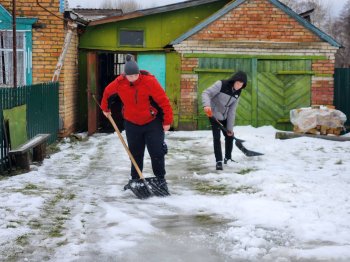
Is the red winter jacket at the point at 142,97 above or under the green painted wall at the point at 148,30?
under

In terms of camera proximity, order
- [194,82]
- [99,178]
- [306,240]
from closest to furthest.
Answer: [306,240], [99,178], [194,82]

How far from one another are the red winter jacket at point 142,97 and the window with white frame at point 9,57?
645 centimetres

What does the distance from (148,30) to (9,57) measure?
155 inches

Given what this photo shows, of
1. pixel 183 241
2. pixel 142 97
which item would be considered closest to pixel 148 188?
pixel 142 97

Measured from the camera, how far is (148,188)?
6.64 m

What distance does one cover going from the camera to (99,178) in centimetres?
802

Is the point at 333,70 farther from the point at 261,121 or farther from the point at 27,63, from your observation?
the point at 27,63

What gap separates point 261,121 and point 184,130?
6.96ft

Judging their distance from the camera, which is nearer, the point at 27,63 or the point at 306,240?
the point at 306,240

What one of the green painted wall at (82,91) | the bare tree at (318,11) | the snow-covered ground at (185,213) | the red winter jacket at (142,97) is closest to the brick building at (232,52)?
the green painted wall at (82,91)

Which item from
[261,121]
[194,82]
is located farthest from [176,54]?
[261,121]

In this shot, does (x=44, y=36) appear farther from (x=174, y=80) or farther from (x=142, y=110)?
(x=142, y=110)

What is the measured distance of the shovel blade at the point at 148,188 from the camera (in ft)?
21.7

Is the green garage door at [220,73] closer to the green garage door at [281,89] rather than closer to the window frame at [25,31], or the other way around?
the green garage door at [281,89]
